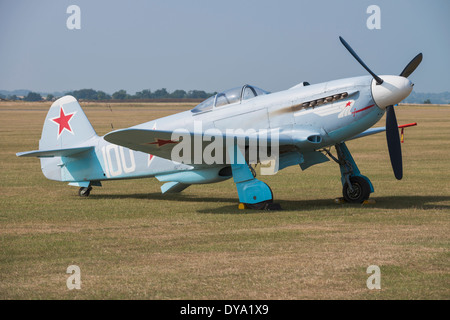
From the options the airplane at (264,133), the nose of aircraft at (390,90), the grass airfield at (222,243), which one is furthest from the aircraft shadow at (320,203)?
the nose of aircraft at (390,90)

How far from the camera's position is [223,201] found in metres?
12.2

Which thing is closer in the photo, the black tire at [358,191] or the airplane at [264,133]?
the airplane at [264,133]

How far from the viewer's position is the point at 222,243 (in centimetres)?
790

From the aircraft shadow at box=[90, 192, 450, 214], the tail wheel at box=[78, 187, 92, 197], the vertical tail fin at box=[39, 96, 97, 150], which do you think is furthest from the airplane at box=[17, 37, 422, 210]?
the tail wheel at box=[78, 187, 92, 197]

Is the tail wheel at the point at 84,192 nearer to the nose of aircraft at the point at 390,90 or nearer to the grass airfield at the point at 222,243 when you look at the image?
the grass airfield at the point at 222,243

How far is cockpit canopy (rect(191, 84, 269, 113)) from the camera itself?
11.1m

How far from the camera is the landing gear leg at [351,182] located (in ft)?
36.7

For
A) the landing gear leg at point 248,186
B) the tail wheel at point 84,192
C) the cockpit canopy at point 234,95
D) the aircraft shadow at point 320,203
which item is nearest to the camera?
the landing gear leg at point 248,186

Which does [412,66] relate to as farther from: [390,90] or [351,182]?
[351,182]

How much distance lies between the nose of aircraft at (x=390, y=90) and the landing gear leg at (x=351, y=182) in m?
1.44
